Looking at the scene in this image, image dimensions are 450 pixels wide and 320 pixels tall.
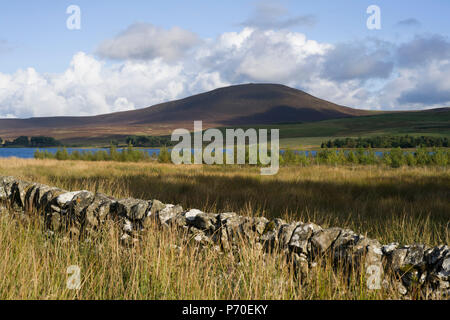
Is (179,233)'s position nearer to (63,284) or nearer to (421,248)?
(63,284)

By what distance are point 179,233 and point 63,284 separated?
5.62 feet

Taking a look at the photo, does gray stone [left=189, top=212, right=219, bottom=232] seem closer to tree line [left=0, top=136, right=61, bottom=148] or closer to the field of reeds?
the field of reeds

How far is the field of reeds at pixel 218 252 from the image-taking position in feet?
11.1

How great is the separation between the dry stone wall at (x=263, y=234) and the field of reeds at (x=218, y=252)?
0.20 m

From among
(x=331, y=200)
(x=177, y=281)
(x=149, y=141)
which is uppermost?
(x=149, y=141)

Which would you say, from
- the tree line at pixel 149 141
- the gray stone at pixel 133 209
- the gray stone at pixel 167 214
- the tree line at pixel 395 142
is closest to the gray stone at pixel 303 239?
the gray stone at pixel 167 214

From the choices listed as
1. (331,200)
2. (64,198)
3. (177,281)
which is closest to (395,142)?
(331,200)

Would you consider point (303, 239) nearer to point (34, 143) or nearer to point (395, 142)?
point (395, 142)

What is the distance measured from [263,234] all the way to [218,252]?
0.67 meters

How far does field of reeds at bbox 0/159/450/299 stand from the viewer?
3.39 meters

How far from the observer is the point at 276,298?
10.1 feet

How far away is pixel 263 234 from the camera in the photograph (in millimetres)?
4508

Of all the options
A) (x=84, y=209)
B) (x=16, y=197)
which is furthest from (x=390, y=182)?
(x=16, y=197)
